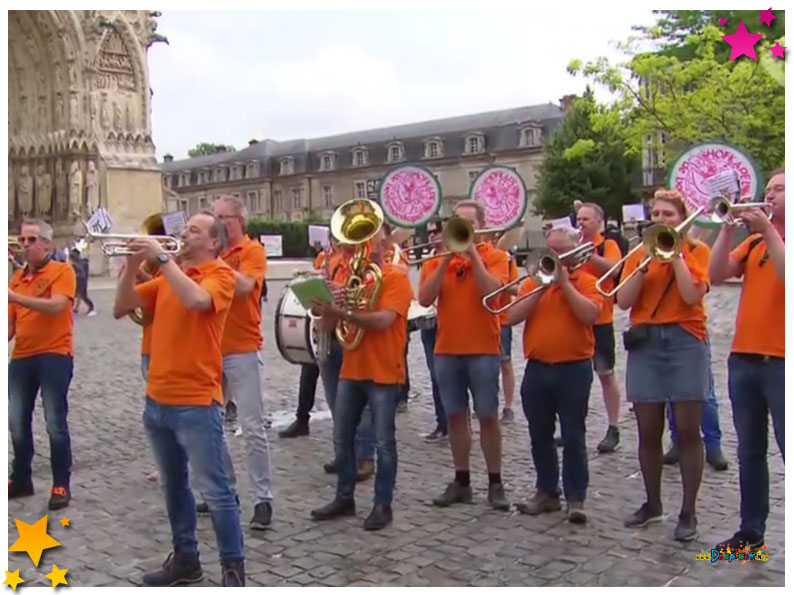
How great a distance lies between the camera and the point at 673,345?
17.1 ft

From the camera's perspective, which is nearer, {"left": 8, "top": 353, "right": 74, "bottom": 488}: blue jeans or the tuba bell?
the tuba bell

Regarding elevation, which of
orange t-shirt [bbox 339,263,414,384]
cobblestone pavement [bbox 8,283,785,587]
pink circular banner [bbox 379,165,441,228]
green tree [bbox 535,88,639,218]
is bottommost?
cobblestone pavement [bbox 8,283,785,587]

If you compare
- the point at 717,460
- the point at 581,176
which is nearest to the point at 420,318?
the point at 717,460

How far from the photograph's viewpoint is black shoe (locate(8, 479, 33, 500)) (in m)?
6.38

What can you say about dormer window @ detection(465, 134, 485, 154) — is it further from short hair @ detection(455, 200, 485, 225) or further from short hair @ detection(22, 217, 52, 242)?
short hair @ detection(22, 217, 52, 242)

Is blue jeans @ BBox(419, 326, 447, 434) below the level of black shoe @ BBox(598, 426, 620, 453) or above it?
above

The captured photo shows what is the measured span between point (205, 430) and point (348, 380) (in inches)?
55.4

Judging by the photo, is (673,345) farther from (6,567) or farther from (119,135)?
(119,135)

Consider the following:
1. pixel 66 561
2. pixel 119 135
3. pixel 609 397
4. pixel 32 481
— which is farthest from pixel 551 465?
pixel 119 135

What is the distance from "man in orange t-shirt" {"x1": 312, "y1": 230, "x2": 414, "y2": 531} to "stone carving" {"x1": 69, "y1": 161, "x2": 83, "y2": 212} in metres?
25.4

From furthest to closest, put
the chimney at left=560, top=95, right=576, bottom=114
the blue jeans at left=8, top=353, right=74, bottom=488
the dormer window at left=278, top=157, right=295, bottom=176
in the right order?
the dormer window at left=278, top=157, right=295, bottom=176
the chimney at left=560, top=95, right=576, bottom=114
the blue jeans at left=8, top=353, right=74, bottom=488

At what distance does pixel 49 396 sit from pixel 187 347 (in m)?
2.20

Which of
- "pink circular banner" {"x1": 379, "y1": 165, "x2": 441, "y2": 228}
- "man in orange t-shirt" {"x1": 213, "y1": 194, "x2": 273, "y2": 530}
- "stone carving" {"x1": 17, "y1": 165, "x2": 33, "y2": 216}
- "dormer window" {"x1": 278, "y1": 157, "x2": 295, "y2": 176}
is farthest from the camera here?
"dormer window" {"x1": 278, "y1": 157, "x2": 295, "y2": 176}

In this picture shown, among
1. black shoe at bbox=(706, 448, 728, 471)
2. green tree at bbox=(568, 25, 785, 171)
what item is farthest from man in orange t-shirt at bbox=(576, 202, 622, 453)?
green tree at bbox=(568, 25, 785, 171)
